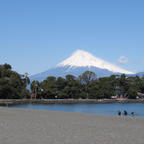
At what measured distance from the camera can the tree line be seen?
118375 mm

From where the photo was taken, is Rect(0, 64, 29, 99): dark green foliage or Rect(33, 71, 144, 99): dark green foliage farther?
Rect(33, 71, 144, 99): dark green foliage

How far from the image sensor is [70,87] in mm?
140125

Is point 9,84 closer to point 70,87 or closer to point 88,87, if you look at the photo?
point 70,87

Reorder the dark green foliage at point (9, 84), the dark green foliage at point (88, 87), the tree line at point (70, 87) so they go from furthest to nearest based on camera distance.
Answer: the dark green foliage at point (88, 87), the tree line at point (70, 87), the dark green foliage at point (9, 84)

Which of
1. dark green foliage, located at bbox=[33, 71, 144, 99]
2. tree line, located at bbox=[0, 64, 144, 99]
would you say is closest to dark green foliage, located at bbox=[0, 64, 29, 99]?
tree line, located at bbox=[0, 64, 144, 99]

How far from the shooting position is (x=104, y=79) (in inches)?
6029

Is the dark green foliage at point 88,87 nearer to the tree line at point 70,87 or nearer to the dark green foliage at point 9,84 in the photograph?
the tree line at point 70,87

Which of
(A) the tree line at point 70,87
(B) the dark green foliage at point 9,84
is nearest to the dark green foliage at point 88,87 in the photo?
(A) the tree line at point 70,87

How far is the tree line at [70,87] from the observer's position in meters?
118

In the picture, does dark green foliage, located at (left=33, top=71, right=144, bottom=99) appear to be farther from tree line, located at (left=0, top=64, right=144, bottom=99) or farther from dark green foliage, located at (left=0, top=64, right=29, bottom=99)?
dark green foliage, located at (left=0, top=64, right=29, bottom=99)

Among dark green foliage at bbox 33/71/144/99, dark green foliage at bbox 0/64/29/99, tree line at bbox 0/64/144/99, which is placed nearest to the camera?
dark green foliage at bbox 0/64/29/99
